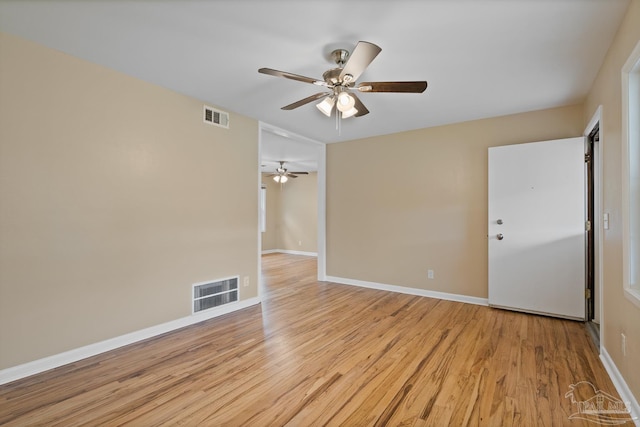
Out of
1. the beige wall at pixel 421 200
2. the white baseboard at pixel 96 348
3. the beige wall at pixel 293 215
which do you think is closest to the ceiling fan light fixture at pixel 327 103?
the beige wall at pixel 421 200

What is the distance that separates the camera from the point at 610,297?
7.30ft

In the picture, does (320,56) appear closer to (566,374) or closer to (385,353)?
(385,353)

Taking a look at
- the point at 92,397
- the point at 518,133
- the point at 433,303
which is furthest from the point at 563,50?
the point at 92,397

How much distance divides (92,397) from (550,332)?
12.9 ft

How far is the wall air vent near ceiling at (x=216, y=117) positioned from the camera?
3432mm

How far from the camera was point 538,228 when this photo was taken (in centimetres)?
346

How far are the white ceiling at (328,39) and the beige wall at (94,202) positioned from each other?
0.96ft

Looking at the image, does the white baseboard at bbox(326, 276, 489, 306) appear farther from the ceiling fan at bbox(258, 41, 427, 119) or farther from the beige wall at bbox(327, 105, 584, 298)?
the ceiling fan at bbox(258, 41, 427, 119)

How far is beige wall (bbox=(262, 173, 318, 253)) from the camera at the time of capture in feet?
28.2

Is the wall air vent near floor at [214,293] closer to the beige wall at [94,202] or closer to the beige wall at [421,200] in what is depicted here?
the beige wall at [94,202]

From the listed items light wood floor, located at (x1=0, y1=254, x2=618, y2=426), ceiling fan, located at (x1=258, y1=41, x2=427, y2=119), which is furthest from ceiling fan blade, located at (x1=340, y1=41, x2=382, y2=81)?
light wood floor, located at (x1=0, y1=254, x2=618, y2=426)

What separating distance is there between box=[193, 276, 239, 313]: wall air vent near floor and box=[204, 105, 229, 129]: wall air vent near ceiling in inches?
73.6

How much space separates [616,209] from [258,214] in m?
3.51

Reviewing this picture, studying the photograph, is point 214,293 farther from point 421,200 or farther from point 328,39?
point 421,200
